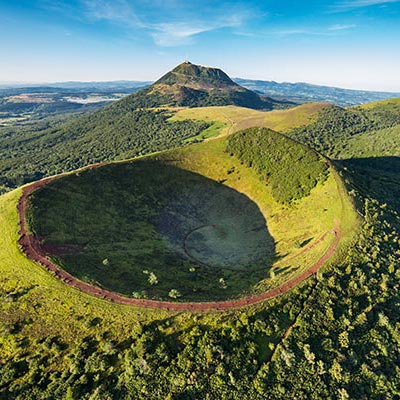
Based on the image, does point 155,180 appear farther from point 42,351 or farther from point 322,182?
point 42,351

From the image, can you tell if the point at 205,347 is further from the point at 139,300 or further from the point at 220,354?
the point at 139,300

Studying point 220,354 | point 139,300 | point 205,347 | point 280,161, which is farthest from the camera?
point 280,161

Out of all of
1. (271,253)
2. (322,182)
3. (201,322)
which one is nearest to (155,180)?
(271,253)

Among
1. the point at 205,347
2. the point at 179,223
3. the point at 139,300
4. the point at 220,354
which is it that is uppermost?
the point at 139,300

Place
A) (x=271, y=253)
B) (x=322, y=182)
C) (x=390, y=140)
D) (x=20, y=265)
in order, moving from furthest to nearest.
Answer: (x=390, y=140)
(x=322, y=182)
(x=271, y=253)
(x=20, y=265)

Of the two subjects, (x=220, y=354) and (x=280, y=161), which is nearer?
(x=220, y=354)

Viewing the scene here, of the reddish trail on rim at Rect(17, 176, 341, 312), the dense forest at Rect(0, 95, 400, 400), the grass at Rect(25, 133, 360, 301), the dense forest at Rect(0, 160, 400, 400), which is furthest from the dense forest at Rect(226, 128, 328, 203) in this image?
the dense forest at Rect(0, 160, 400, 400)

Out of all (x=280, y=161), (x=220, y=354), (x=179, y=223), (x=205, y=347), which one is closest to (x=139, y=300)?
(x=205, y=347)
